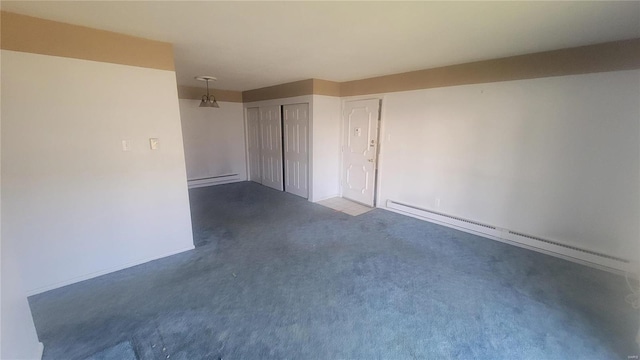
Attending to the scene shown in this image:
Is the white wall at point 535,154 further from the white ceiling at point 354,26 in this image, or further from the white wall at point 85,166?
the white wall at point 85,166

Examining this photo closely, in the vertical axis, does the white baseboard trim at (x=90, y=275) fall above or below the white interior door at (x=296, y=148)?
below

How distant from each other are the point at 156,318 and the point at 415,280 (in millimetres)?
2223

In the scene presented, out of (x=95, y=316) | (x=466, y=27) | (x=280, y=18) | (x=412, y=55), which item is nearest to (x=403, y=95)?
(x=412, y=55)

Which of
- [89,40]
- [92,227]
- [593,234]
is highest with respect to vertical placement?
[89,40]

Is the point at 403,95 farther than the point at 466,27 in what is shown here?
Yes

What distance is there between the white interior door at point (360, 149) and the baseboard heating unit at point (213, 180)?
2.93m

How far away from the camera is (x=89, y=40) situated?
7.09 ft

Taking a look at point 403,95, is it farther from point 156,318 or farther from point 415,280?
point 156,318

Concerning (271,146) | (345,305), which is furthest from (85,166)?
(271,146)

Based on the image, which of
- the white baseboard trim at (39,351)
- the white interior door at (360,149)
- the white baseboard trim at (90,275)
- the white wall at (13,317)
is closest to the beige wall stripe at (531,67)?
the white interior door at (360,149)

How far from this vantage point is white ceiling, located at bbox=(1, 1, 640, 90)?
175cm

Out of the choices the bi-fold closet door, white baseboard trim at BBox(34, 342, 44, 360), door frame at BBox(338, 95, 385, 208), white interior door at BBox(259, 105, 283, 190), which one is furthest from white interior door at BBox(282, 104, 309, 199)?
white baseboard trim at BBox(34, 342, 44, 360)

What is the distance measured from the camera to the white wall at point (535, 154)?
246cm

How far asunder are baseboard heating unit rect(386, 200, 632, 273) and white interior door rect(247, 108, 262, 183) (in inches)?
143
